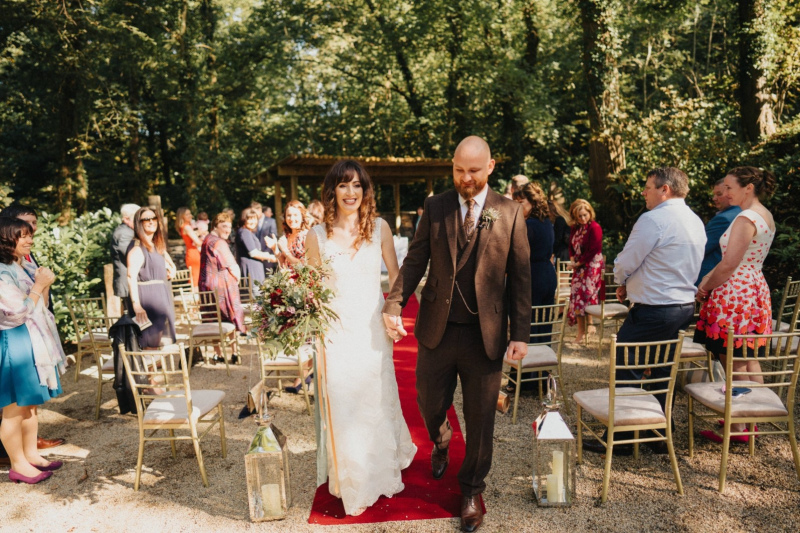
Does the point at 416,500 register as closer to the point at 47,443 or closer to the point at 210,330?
the point at 47,443

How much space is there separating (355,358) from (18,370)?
252 centimetres

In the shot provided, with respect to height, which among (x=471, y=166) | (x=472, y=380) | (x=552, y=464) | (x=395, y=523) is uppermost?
(x=471, y=166)

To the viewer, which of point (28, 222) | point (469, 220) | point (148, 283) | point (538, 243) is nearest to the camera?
point (469, 220)

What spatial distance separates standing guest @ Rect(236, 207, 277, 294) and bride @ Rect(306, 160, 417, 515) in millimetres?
4149

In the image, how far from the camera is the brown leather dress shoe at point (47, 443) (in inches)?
183

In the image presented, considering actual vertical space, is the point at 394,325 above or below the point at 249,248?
below

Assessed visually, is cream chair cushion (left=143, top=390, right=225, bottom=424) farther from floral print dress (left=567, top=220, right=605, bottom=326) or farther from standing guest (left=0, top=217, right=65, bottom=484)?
floral print dress (left=567, top=220, right=605, bottom=326)

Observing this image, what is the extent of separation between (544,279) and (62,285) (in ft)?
21.7

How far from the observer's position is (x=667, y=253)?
388cm

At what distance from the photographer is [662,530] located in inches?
126

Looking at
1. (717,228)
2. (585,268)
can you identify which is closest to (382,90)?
(585,268)

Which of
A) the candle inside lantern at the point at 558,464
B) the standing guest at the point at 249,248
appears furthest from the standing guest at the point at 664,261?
the standing guest at the point at 249,248

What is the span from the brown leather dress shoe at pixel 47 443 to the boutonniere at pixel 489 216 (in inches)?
164

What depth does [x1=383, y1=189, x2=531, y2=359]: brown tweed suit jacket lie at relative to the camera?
313cm
